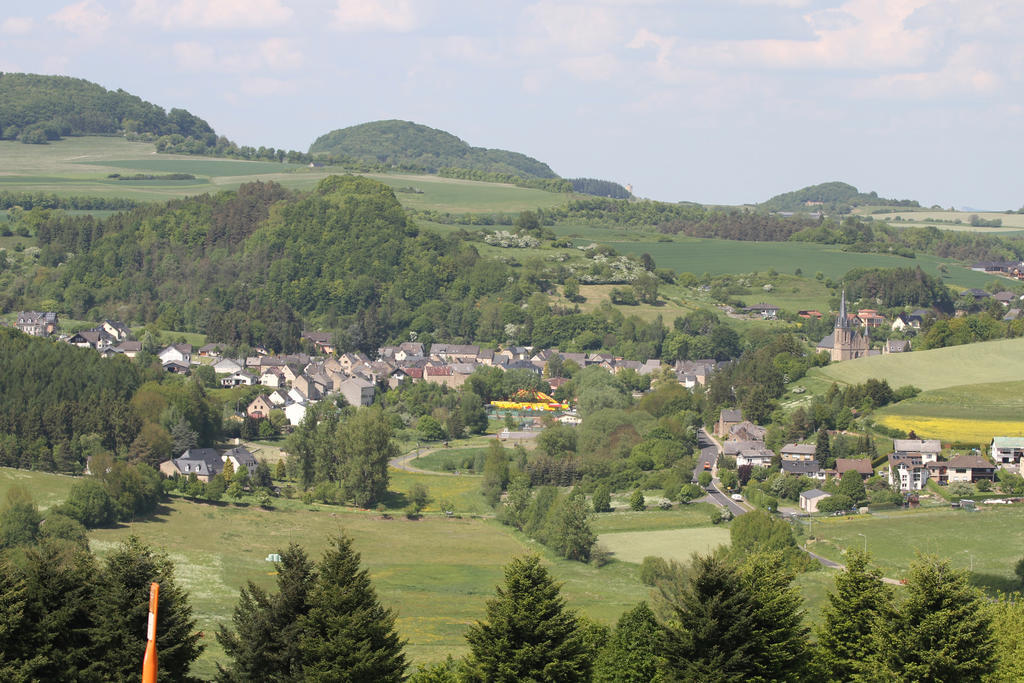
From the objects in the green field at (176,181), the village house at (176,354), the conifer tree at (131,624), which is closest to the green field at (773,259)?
the green field at (176,181)

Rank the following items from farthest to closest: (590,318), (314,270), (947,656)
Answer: (314,270), (590,318), (947,656)

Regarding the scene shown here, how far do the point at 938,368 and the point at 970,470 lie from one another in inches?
988

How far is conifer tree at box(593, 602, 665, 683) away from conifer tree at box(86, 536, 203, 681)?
930 centimetres

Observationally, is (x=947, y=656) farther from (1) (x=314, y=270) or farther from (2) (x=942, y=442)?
(1) (x=314, y=270)

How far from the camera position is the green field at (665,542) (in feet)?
192

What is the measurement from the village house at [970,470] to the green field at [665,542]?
13730 mm

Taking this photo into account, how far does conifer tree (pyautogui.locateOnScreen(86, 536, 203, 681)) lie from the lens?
1097 inches

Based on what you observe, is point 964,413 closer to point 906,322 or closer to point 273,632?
point 906,322

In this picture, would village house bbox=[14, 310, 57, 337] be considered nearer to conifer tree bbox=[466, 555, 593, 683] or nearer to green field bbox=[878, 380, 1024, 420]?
green field bbox=[878, 380, 1024, 420]

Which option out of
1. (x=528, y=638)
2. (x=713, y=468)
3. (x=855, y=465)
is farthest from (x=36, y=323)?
(x=528, y=638)

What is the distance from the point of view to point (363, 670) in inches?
1125

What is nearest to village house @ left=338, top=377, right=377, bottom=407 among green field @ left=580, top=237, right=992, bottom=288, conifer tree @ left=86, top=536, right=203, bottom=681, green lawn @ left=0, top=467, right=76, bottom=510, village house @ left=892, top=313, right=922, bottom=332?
green lawn @ left=0, top=467, right=76, bottom=510

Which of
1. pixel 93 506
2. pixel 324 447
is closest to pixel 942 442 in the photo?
pixel 324 447

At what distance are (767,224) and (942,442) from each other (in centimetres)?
11390
